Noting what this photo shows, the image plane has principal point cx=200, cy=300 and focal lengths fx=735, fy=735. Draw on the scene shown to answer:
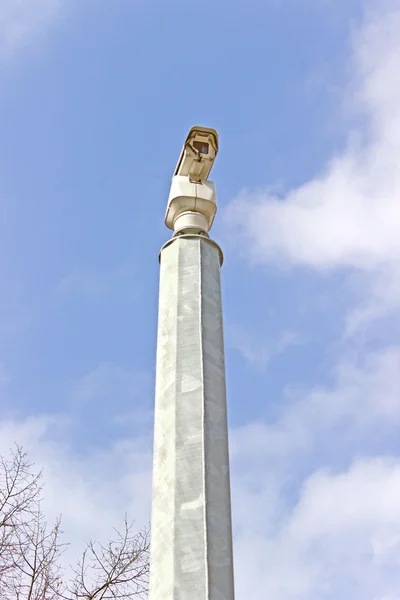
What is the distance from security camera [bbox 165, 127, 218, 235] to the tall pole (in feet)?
0.04

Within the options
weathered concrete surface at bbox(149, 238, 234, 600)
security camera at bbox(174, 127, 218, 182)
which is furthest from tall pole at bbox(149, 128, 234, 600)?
security camera at bbox(174, 127, 218, 182)

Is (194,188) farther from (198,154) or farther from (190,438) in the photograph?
(190,438)

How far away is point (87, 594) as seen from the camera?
400 inches

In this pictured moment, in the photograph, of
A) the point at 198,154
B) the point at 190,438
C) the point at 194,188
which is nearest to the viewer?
the point at 190,438

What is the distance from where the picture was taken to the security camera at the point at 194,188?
6344mm

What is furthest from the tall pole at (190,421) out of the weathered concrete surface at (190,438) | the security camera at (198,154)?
the security camera at (198,154)

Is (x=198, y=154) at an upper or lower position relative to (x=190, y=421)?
upper

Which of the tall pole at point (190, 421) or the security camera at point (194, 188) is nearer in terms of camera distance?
the tall pole at point (190, 421)

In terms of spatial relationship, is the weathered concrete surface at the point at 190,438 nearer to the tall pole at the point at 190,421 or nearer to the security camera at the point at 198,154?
the tall pole at the point at 190,421

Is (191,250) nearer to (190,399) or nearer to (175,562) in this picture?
(190,399)

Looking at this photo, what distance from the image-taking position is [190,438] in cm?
476

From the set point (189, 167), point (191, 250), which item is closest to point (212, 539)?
point (191, 250)

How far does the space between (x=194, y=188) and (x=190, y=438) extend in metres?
2.57

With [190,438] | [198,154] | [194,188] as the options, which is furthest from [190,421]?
[198,154]
